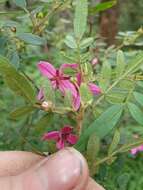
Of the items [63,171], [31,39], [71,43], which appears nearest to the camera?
[63,171]

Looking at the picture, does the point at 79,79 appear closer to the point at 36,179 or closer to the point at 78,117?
the point at 78,117

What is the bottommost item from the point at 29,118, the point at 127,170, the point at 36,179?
the point at 127,170

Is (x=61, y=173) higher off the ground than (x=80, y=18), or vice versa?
(x=80, y=18)

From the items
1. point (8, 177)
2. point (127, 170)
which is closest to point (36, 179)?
point (8, 177)

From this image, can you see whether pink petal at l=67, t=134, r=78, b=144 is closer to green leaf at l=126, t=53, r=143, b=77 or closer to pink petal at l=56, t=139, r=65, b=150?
pink petal at l=56, t=139, r=65, b=150

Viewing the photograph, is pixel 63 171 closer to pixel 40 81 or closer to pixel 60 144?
pixel 60 144

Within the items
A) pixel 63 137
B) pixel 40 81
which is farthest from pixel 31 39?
pixel 63 137
